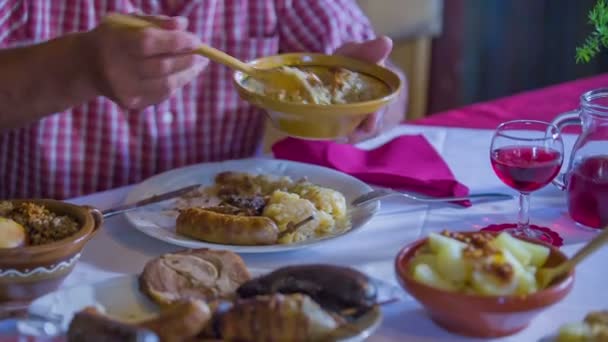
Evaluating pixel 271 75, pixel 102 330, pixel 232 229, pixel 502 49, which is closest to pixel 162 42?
pixel 271 75

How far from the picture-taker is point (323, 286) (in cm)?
95

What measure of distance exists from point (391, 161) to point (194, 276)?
0.63 metres

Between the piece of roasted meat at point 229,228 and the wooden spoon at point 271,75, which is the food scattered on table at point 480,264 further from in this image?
the wooden spoon at point 271,75

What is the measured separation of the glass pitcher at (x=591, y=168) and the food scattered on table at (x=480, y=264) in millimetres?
302

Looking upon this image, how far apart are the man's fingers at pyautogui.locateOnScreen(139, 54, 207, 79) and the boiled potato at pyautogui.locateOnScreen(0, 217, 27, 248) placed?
325 millimetres

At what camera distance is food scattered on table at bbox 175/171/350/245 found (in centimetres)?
119

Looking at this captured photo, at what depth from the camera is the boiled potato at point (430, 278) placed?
3.12ft

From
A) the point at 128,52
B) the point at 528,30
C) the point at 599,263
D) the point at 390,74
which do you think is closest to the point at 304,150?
the point at 390,74

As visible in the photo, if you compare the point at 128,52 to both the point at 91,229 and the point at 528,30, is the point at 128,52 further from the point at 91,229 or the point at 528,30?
the point at 528,30

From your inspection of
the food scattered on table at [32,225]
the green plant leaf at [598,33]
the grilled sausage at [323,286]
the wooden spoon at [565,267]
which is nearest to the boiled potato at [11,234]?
the food scattered on table at [32,225]

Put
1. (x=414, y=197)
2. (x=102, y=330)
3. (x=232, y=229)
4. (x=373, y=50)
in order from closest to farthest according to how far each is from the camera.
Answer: (x=102, y=330)
(x=232, y=229)
(x=414, y=197)
(x=373, y=50)

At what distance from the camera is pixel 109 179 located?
181cm

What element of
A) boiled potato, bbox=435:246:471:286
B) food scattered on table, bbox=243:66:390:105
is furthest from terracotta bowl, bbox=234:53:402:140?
boiled potato, bbox=435:246:471:286

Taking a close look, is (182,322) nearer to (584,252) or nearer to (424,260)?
(424,260)
